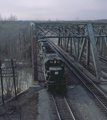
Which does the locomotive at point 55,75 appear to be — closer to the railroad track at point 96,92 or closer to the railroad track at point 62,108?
the railroad track at point 62,108

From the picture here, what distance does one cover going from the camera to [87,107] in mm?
13148

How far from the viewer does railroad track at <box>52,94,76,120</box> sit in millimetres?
11789

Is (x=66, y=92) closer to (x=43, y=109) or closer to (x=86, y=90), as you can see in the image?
(x=86, y=90)

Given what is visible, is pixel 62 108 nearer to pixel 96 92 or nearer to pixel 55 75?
pixel 55 75

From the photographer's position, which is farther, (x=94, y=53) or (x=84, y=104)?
(x=94, y=53)

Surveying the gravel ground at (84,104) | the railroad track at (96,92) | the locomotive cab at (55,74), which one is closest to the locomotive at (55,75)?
the locomotive cab at (55,74)

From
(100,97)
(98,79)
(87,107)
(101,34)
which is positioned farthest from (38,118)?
(101,34)

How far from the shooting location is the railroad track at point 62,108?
38.7ft

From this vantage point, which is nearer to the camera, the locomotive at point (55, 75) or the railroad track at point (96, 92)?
the railroad track at point (96, 92)

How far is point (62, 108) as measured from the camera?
42.9 feet

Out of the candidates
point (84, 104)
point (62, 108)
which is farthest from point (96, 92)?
point (62, 108)

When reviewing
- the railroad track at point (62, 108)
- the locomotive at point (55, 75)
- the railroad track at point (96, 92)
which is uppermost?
the locomotive at point (55, 75)

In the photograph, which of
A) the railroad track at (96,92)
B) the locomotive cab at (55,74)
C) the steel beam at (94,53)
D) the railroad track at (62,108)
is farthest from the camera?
the steel beam at (94,53)

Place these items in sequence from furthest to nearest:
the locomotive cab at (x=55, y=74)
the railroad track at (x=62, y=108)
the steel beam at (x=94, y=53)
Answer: the steel beam at (x=94, y=53) < the locomotive cab at (x=55, y=74) < the railroad track at (x=62, y=108)
